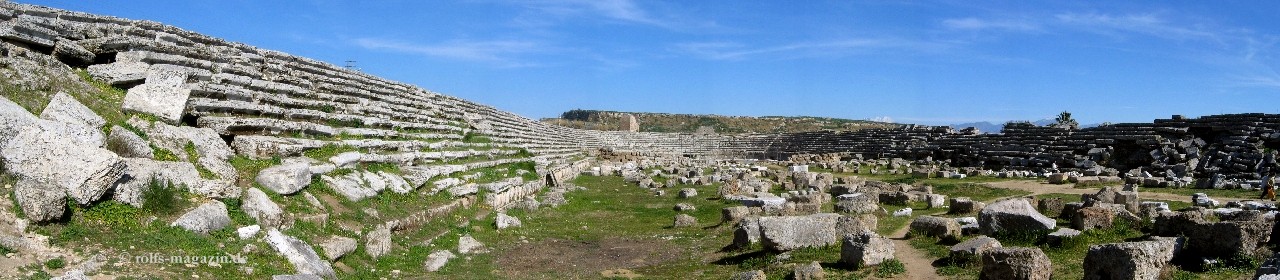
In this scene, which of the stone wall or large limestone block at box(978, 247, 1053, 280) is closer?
large limestone block at box(978, 247, 1053, 280)

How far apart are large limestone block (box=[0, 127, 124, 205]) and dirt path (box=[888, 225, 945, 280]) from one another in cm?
808

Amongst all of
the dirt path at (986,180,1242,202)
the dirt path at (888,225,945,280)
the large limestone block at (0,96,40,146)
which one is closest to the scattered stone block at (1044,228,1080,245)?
the dirt path at (888,225,945,280)

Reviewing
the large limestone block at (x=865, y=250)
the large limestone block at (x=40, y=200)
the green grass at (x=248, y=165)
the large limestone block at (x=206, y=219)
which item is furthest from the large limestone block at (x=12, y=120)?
the large limestone block at (x=865, y=250)

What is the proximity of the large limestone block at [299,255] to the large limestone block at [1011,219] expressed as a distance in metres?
8.27

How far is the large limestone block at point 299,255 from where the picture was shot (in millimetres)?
8430

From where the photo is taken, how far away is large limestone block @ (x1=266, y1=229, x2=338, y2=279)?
8.43 m

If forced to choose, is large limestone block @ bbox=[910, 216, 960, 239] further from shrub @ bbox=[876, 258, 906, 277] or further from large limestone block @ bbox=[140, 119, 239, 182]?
large limestone block @ bbox=[140, 119, 239, 182]

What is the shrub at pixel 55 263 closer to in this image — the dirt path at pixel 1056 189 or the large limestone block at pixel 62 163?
the large limestone block at pixel 62 163

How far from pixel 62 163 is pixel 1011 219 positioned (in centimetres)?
1069

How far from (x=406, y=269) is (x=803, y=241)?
16.7 feet

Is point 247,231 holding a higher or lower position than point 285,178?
lower

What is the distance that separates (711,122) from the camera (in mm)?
106312

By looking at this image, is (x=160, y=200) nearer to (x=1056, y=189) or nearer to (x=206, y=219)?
(x=206, y=219)

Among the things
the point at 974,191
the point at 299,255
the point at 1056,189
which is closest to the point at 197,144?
the point at 299,255
